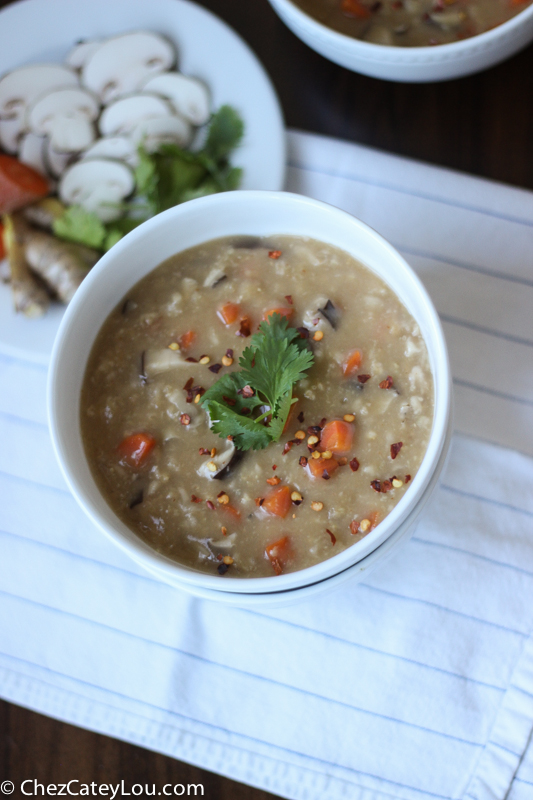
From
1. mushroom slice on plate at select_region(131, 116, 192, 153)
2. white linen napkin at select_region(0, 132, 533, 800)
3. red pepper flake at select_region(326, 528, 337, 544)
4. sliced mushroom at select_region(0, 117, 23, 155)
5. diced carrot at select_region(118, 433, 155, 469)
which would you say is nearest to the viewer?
red pepper flake at select_region(326, 528, 337, 544)

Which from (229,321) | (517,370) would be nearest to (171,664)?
(229,321)

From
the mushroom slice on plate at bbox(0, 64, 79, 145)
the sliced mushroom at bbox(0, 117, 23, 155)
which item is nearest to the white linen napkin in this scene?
the sliced mushroom at bbox(0, 117, 23, 155)

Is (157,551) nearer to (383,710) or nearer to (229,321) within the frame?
(229,321)

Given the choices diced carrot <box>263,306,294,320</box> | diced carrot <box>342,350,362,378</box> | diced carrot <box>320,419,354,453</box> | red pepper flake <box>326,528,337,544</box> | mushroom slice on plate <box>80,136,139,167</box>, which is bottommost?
red pepper flake <box>326,528,337,544</box>

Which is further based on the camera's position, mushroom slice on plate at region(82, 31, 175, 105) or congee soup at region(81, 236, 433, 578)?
mushroom slice on plate at region(82, 31, 175, 105)

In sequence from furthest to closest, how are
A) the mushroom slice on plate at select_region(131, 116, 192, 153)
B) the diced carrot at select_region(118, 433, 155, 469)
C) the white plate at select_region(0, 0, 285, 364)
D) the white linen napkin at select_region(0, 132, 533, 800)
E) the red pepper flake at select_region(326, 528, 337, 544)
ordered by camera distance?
the mushroom slice on plate at select_region(131, 116, 192, 153), the white plate at select_region(0, 0, 285, 364), the white linen napkin at select_region(0, 132, 533, 800), the diced carrot at select_region(118, 433, 155, 469), the red pepper flake at select_region(326, 528, 337, 544)

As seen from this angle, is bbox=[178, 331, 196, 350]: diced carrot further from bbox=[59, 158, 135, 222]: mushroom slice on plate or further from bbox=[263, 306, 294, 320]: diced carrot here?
bbox=[59, 158, 135, 222]: mushroom slice on plate

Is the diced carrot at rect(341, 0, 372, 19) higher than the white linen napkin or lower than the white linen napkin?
higher

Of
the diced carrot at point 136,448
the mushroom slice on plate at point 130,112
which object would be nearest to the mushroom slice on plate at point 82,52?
the mushroom slice on plate at point 130,112
